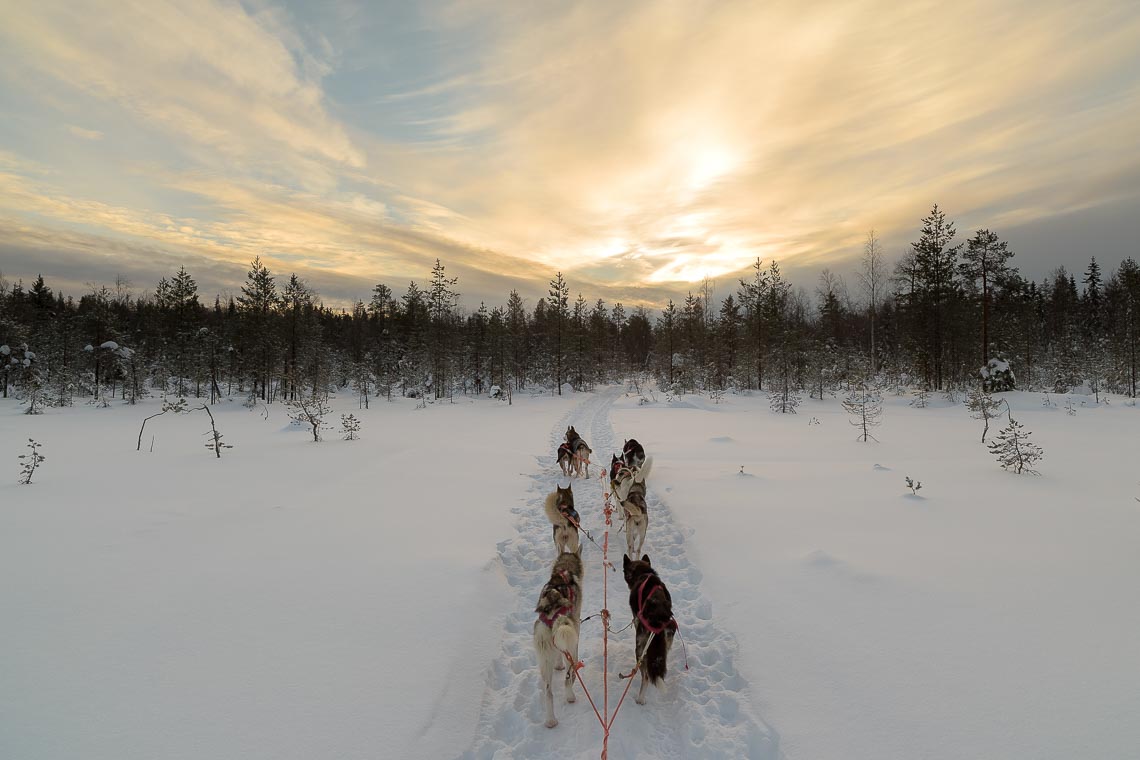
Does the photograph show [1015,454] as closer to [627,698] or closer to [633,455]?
[633,455]

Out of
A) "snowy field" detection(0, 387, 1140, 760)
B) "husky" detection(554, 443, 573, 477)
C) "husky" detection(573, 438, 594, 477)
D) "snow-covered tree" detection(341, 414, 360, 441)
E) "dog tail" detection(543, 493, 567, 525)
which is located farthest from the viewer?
"snow-covered tree" detection(341, 414, 360, 441)

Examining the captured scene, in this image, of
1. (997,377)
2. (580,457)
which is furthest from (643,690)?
(997,377)

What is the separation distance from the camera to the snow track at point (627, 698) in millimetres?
3016

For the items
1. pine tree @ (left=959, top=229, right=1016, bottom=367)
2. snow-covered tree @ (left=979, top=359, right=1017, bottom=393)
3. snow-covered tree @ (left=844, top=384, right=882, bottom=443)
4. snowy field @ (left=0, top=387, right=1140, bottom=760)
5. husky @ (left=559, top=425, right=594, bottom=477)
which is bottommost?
snowy field @ (left=0, top=387, right=1140, bottom=760)

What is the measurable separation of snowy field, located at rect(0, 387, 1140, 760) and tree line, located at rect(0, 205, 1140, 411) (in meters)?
15.6

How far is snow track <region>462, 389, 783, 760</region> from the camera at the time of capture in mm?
3016

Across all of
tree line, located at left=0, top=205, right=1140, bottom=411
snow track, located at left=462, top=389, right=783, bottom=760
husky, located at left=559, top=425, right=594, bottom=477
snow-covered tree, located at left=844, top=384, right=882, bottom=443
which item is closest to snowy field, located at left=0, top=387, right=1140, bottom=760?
snow track, located at left=462, top=389, right=783, bottom=760

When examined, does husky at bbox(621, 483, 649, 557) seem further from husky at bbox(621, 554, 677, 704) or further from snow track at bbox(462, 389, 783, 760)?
husky at bbox(621, 554, 677, 704)

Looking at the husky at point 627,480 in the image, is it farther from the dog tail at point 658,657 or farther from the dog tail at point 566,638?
the dog tail at point 566,638

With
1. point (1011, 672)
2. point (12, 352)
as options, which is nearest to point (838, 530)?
point (1011, 672)

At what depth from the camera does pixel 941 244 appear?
1107 inches

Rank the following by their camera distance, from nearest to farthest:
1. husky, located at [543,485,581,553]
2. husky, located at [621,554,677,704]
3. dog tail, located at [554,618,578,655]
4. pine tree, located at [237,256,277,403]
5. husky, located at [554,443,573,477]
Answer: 1. dog tail, located at [554,618,578,655]
2. husky, located at [621,554,677,704]
3. husky, located at [543,485,581,553]
4. husky, located at [554,443,573,477]
5. pine tree, located at [237,256,277,403]

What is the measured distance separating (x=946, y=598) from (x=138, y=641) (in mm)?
7287

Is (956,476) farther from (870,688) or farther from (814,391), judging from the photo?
(814,391)
